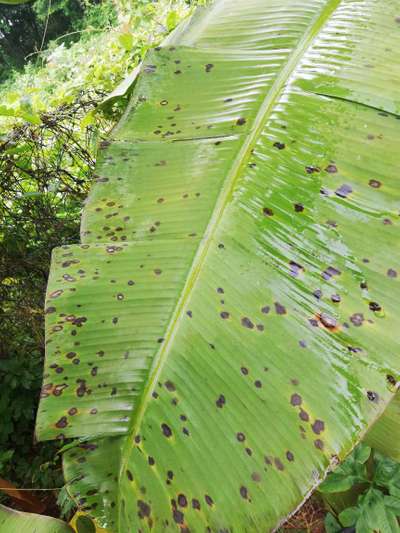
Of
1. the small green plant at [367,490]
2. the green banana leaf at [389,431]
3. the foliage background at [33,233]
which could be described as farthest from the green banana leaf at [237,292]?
the small green plant at [367,490]

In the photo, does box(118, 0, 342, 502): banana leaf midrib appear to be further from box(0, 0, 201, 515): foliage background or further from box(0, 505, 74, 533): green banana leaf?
box(0, 0, 201, 515): foliage background

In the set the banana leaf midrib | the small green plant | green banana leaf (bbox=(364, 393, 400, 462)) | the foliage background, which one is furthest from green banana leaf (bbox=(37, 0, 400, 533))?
the small green plant

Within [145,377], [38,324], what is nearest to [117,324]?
[145,377]

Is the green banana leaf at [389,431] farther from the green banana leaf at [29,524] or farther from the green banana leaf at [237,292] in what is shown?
the green banana leaf at [29,524]

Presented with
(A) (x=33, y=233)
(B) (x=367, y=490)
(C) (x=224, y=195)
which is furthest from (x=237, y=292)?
(A) (x=33, y=233)

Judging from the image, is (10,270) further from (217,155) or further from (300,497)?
(300,497)

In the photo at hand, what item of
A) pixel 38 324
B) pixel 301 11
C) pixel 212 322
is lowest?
pixel 38 324
